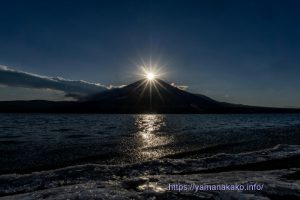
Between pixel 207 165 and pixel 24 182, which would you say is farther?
pixel 207 165

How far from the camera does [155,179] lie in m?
12.4

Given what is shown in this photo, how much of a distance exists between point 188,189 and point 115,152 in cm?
1071

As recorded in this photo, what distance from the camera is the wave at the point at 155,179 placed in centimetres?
1006

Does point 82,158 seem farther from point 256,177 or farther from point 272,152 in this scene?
point 272,152

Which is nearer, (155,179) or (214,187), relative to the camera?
(214,187)

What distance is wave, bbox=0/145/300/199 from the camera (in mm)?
10062

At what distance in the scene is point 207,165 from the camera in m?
16.2

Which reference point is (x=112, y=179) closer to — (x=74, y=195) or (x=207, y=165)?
(x=74, y=195)

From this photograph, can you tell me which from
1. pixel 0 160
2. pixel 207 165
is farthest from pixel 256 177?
pixel 0 160

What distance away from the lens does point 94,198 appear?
Result: 31.1 feet

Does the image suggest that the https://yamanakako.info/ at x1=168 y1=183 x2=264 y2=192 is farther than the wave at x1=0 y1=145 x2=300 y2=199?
Yes

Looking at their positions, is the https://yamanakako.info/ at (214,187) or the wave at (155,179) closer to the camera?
the wave at (155,179)

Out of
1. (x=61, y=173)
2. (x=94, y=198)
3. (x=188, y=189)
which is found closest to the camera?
(x=94, y=198)

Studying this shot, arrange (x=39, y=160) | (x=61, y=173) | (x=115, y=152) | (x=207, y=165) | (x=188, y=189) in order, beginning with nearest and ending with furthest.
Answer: (x=188, y=189) < (x=61, y=173) < (x=207, y=165) < (x=39, y=160) < (x=115, y=152)
